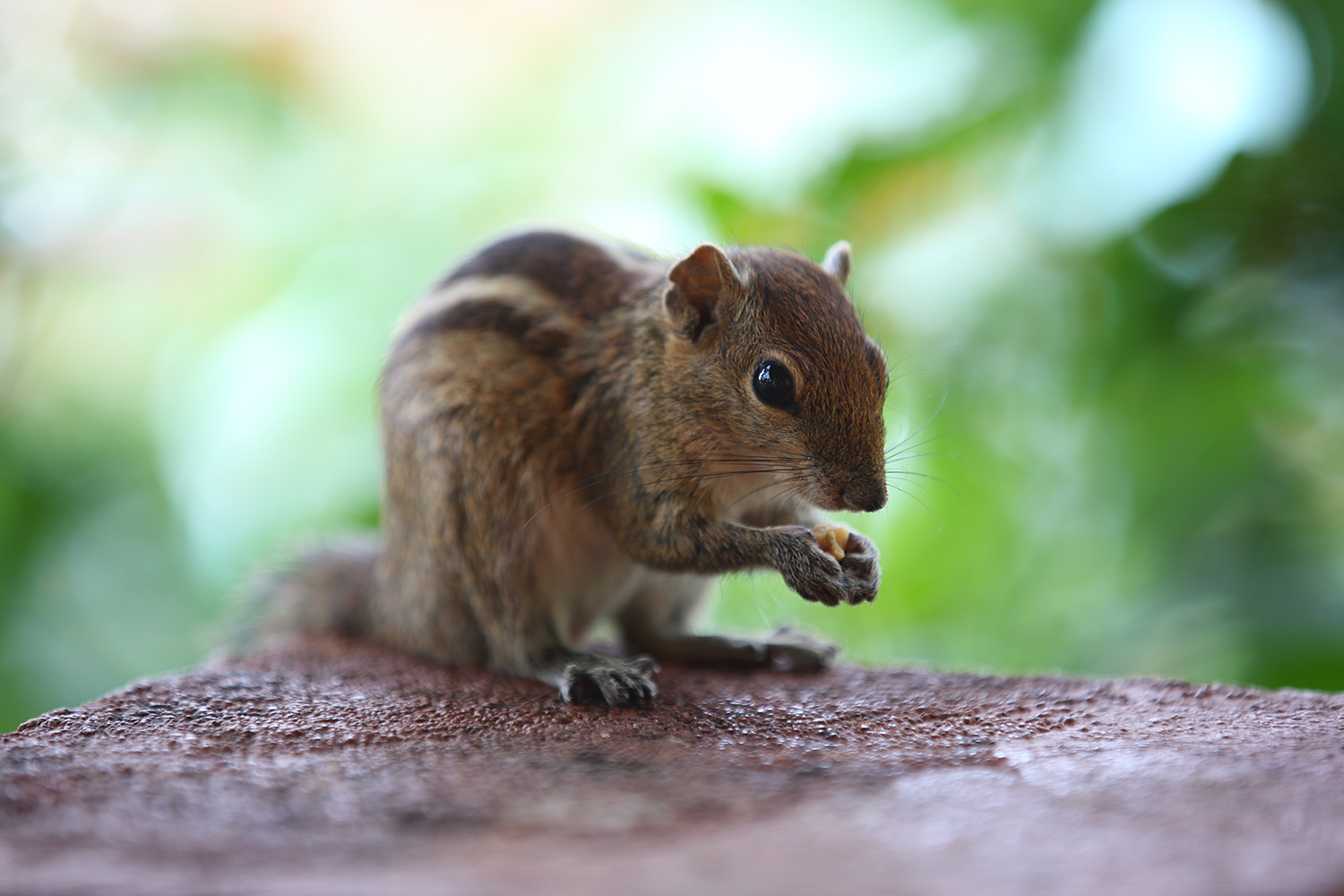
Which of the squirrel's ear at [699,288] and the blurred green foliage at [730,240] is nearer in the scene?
the squirrel's ear at [699,288]

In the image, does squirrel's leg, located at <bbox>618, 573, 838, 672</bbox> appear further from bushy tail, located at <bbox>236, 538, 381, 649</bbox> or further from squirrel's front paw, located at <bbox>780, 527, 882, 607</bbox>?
bushy tail, located at <bbox>236, 538, 381, 649</bbox>

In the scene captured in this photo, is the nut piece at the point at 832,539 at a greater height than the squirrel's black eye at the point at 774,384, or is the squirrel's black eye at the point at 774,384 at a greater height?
the squirrel's black eye at the point at 774,384

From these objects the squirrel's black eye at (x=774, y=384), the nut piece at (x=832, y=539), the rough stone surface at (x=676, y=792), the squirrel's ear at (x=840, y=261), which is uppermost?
the squirrel's ear at (x=840, y=261)

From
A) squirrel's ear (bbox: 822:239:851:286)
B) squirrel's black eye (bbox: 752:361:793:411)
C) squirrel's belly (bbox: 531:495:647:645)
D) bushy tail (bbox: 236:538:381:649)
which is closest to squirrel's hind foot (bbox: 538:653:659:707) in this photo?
squirrel's belly (bbox: 531:495:647:645)

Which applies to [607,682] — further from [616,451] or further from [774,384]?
[774,384]

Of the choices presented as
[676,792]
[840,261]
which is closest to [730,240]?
[840,261]

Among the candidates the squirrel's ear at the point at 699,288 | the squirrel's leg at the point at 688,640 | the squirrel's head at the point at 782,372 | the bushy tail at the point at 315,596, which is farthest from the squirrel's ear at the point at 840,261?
the bushy tail at the point at 315,596

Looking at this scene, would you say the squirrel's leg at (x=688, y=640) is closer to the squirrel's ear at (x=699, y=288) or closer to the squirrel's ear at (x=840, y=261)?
the squirrel's ear at (x=699, y=288)

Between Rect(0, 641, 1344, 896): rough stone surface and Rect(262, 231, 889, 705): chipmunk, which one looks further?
Rect(262, 231, 889, 705): chipmunk
